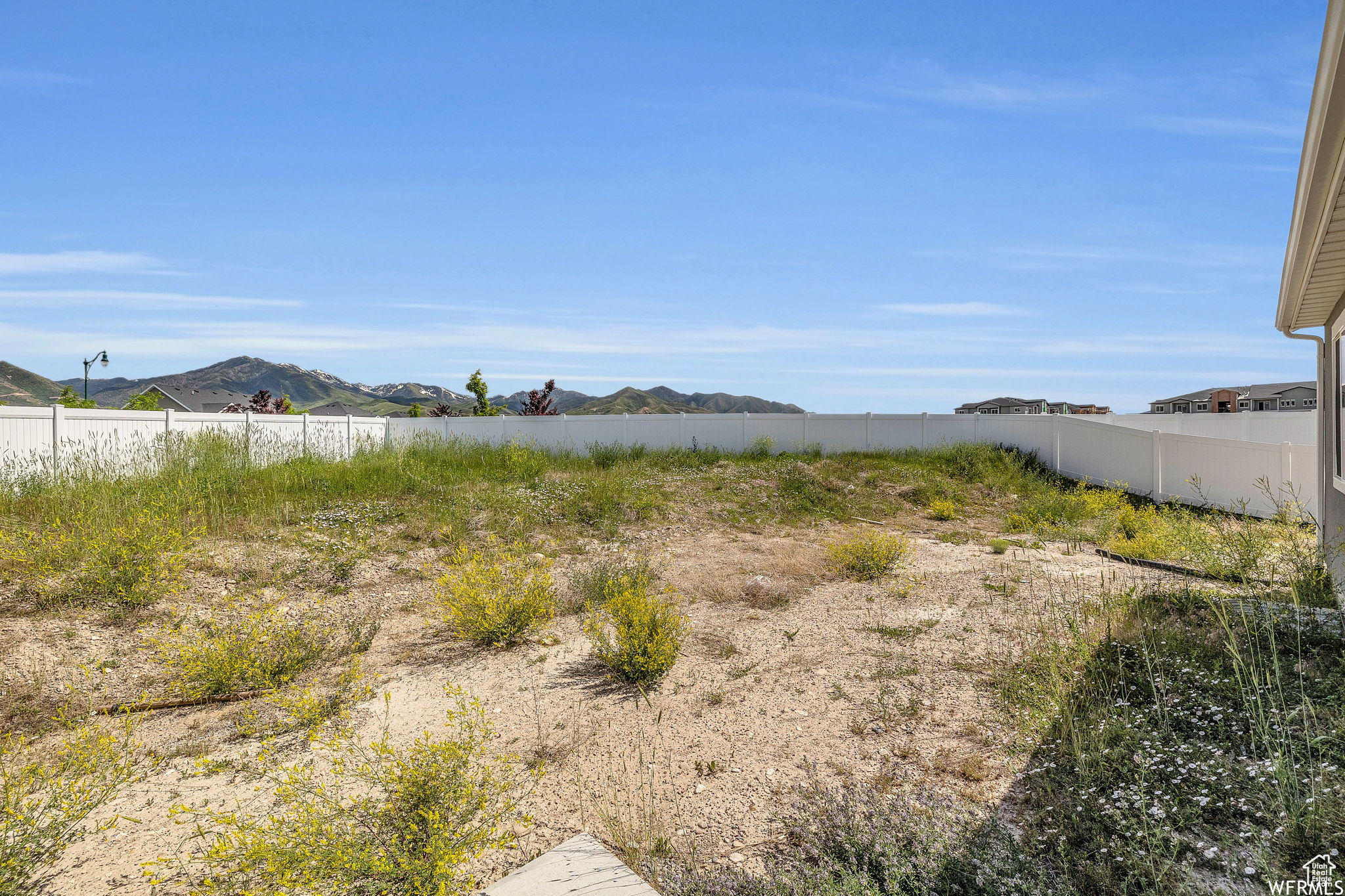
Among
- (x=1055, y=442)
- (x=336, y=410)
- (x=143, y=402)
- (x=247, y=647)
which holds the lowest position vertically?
(x=247, y=647)

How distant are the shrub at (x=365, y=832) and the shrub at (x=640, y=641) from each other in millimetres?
1351

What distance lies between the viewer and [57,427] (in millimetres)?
10562

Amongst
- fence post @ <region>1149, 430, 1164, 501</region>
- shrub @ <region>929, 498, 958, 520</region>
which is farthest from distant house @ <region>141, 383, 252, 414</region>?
fence post @ <region>1149, 430, 1164, 501</region>

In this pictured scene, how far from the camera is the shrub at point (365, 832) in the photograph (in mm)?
2590

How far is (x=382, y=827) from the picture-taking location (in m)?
2.94

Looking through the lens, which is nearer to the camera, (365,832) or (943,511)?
(365,832)

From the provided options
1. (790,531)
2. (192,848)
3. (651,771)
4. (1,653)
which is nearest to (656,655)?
(651,771)

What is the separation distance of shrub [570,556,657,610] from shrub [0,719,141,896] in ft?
11.7

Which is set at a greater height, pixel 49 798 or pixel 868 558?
pixel 868 558

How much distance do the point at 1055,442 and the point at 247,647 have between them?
54.1ft

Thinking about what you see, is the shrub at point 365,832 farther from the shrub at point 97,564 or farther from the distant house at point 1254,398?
the distant house at point 1254,398

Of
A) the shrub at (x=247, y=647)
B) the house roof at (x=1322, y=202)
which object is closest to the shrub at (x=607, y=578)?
the shrub at (x=247, y=647)

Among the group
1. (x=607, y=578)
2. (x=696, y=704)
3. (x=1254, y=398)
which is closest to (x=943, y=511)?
(x=607, y=578)

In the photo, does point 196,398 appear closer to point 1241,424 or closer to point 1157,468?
point 1157,468
